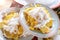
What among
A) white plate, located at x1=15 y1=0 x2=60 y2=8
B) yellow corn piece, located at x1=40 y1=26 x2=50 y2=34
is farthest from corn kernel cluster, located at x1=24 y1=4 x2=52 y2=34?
white plate, located at x1=15 y1=0 x2=60 y2=8

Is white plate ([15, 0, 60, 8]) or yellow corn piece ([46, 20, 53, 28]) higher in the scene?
white plate ([15, 0, 60, 8])

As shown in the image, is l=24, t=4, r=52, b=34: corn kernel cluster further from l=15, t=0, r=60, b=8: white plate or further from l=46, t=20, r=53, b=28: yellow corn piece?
l=15, t=0, r=60, b=8: white plate

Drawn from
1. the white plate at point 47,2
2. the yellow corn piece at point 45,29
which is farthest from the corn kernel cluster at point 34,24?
the white plate at point 47,2

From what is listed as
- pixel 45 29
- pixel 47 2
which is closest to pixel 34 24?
pixel 45 29

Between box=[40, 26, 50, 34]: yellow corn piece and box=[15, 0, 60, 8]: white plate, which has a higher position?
box=[15, 0, 60, 8]: white plate

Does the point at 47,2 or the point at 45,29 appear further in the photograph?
the point at 47,2

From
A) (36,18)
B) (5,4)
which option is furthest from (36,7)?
(5,4)

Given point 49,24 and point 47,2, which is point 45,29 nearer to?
point 49,24

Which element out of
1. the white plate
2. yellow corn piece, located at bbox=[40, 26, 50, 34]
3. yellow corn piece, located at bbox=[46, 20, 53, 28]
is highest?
the white plate

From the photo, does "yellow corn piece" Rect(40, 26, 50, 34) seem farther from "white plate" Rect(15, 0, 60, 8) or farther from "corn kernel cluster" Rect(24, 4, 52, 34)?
"white plate" Rect(15, 0, 60, 8)

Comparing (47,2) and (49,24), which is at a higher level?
(47,2)

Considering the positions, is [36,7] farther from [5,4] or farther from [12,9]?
[5,4]

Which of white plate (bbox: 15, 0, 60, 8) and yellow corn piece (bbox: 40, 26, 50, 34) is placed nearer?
yellow corn piece (bbox: 40, 26, 50, 34)
